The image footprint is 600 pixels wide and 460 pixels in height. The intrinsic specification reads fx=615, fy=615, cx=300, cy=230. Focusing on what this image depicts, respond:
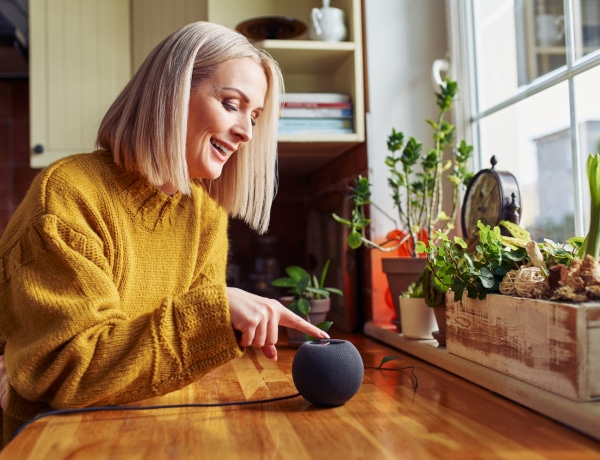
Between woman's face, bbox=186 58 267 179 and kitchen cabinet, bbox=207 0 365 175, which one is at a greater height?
kitchen cabinet, bbox=207 0 365 175

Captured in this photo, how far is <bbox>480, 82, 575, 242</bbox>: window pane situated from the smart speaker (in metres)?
0.71

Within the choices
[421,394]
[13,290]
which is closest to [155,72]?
[13,290]

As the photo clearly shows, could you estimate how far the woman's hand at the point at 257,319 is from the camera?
0.85m

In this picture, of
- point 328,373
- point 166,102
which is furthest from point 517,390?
point 166,102

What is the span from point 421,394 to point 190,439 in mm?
381

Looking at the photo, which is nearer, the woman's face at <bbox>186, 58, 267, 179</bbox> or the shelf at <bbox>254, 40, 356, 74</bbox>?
the woman's face at <bbox>186, 58, 267, 179</bbox>

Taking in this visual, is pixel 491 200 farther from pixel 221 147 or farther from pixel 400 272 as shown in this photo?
pixel 221 147

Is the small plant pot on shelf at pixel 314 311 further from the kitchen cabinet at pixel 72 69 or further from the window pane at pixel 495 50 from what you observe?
the kitchen cabinet at pixel 72 69

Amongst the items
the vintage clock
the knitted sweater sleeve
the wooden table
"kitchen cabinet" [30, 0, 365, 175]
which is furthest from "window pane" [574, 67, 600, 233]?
the knitted sweater sleeve

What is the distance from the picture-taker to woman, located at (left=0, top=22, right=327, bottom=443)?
84 centimetres

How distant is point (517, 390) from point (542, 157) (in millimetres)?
736

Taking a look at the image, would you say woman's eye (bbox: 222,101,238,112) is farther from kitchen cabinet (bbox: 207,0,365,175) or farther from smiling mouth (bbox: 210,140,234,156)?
kitchen cabinet (bbox: 207,0,365,175)

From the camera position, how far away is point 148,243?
1.11 metres

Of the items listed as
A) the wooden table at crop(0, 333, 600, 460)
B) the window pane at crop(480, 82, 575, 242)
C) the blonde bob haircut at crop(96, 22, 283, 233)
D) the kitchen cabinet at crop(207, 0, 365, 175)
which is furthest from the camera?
the kitchen cabinet at crop(207, 0, 365, 175)
